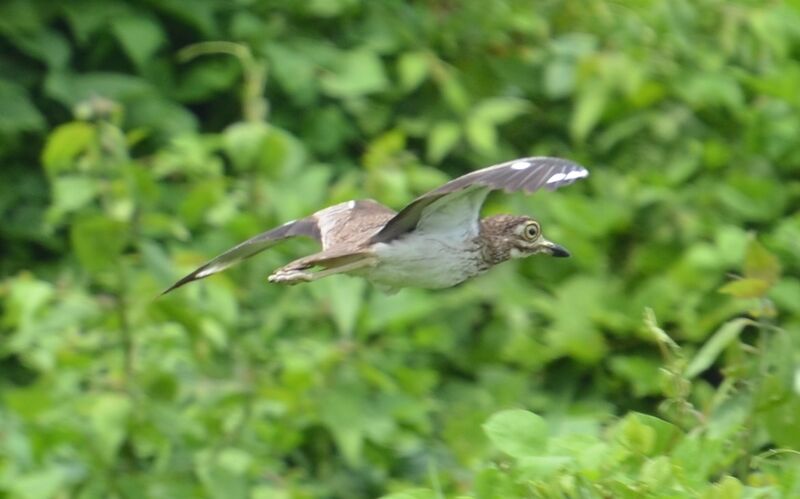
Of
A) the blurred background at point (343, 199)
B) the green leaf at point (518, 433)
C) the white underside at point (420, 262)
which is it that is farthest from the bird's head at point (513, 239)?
the green leaf at point (518, 433)

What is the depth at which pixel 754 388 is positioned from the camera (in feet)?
8.99

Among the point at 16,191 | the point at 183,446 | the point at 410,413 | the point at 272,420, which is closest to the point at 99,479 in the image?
the point at 183,446

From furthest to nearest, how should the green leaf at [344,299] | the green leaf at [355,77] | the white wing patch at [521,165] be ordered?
the green leaf at [355,77] < the green leaf at [344,299] < the white wing patch at [521,165]

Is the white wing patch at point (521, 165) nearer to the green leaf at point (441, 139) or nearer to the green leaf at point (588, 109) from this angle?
the green leaf at point (441, 139)

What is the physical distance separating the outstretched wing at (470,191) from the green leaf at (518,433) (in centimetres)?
52

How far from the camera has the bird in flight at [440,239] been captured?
290cm

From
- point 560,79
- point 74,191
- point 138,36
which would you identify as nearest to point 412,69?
point 560,79

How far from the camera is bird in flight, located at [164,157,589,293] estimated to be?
290cm

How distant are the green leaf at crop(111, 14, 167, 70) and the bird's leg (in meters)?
2.43

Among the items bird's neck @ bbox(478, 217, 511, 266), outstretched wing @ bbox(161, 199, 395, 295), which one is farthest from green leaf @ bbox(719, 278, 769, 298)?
outstretched wing @ bbox(161, 199, 395, 295)

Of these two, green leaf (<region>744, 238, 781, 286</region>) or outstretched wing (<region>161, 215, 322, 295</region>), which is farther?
outstretched wing (<region>161, 215, 322, 295</region>)

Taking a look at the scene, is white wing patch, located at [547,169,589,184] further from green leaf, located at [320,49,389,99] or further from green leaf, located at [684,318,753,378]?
green leaf, located at [320,49,389,99]

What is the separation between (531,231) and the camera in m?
3.45

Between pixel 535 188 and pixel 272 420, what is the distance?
1.92 metres
